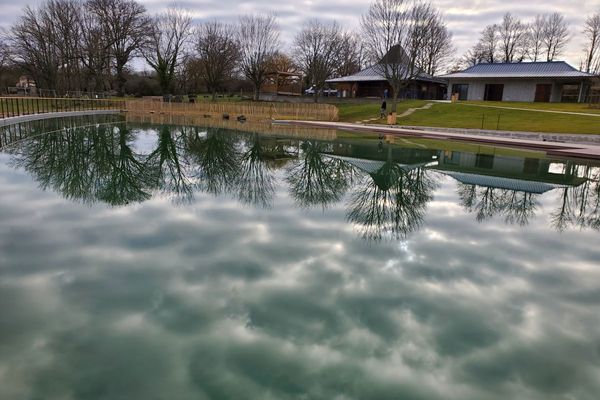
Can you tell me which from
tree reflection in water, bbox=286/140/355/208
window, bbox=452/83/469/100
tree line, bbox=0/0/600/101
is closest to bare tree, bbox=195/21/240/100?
tree line, bbox=0/0/600/101

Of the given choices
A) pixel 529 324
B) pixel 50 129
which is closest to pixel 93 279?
pixel 529 324

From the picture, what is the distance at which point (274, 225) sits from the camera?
27.8 feet

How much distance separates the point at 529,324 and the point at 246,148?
16.6m

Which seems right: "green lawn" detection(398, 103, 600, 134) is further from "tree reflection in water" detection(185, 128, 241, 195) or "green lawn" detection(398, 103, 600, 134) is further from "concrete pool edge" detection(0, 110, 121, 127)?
"concrete pool edge" detection(0, 110, 121, 127)

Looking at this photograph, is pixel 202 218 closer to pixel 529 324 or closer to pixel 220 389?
pixel 220 389

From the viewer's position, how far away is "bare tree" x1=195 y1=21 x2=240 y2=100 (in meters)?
62.7

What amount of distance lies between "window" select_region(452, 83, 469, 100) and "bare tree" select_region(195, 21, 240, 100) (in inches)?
1220

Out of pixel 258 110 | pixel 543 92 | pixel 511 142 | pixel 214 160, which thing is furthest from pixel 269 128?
pixel 543 92

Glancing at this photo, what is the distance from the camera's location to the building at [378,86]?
54469 mm

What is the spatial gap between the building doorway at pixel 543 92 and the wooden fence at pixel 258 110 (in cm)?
2439

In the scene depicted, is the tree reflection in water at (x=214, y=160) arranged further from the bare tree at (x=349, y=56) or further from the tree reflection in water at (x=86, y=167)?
the bare tree at (x=349, y=56)

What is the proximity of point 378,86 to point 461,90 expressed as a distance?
1030 cm

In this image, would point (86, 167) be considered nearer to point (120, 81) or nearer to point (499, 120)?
point (499, 120)

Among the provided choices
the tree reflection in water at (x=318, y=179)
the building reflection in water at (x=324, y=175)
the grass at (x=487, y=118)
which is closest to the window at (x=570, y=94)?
the grass at (x=487, y=118)
